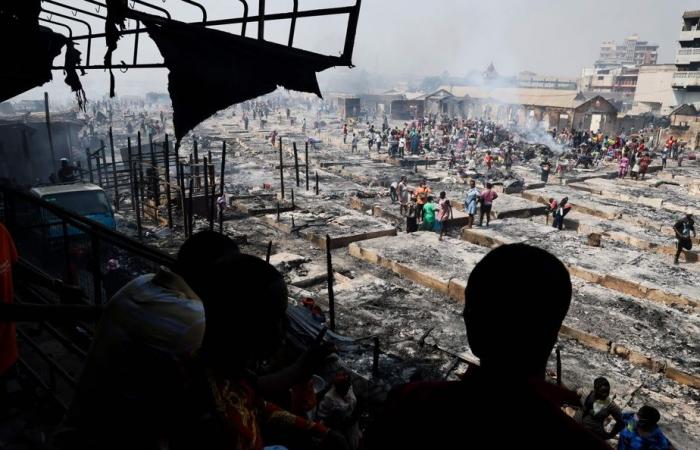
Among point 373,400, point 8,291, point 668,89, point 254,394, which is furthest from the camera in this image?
point 668,89

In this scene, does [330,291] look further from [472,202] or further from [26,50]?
[472,202]

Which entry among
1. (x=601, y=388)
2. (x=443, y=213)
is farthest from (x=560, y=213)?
(x=601, y=388)

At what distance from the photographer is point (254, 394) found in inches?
68.4

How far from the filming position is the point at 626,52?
128875 mm

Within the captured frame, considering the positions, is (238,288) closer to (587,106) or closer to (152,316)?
(152,316)

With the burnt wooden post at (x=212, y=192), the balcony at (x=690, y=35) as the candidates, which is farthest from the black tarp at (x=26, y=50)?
the balcony at (x=690, y=35)

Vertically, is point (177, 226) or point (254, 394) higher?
point (254, 394)

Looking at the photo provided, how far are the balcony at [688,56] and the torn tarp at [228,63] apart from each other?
52205 millimetres

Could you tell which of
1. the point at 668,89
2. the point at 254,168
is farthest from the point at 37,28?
the point at 668,89

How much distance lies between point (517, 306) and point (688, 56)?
54653mm

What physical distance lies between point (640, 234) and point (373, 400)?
12.8 meters

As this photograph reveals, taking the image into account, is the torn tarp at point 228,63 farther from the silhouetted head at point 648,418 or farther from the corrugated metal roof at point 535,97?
the corrugated metal roof at point 535,97

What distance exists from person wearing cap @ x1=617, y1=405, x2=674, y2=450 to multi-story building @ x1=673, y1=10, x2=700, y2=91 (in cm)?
4884

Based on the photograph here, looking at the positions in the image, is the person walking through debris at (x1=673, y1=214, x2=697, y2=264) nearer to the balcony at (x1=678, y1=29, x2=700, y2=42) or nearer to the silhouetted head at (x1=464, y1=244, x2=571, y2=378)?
the silhouetted head at (x1=464, y1=244, x2=571, y2=378)
